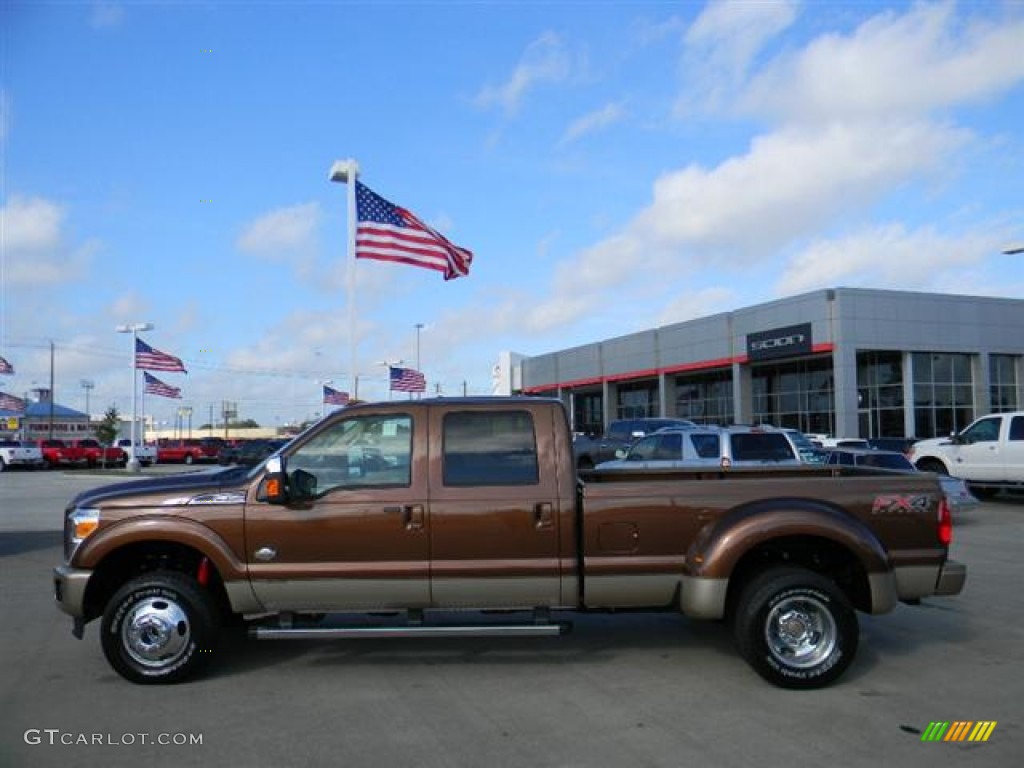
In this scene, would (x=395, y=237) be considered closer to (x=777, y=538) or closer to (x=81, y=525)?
(x=81, y=525)

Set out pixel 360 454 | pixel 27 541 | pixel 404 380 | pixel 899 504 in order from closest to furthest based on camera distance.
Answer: pixel 899 504 → pixel 360 454 → pixel 27 541 → pixel 404 380

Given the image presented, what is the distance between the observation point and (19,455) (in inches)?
1805

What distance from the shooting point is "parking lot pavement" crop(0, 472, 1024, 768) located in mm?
4656

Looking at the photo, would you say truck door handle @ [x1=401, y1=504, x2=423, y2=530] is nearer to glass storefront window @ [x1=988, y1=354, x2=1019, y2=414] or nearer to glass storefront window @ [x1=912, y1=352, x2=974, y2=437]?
glass storefront window @ [x1=912, y1=352, x2=974, y2=437]

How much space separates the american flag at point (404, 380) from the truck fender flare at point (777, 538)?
26.2 meters

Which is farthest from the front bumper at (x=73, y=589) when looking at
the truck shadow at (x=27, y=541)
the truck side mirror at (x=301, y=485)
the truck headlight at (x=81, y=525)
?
the truck shadow at (x=27, y=541)

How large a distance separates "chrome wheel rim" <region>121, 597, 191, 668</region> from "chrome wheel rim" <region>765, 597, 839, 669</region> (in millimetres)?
3879

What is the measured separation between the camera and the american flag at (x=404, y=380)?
103 feet

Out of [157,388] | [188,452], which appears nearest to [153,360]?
[157,388]

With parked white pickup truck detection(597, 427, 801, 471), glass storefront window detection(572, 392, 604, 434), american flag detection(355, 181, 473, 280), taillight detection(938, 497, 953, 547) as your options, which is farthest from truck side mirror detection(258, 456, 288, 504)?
glass storefront window detection(572, 392, 604, 434)

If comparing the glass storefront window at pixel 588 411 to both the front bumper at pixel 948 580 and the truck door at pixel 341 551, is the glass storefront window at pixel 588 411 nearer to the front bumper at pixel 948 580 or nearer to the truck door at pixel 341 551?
the front bumper at pixel 948 580

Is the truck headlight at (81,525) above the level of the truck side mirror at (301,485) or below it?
below

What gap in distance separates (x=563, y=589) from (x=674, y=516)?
35.2 inches

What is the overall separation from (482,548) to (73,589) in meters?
2.72
